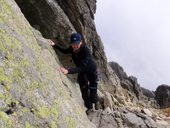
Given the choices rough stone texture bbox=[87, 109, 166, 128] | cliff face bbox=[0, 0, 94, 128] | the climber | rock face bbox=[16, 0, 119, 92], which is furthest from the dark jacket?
rock face bbox=[16, 0, 119, 92]

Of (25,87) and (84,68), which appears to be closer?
(25,87)

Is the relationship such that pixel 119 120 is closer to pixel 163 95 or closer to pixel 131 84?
pixel 131 84

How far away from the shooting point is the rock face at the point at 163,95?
89.6 m

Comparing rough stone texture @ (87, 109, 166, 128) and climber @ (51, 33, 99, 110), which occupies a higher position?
climber @ (51, 33, 99, 110)

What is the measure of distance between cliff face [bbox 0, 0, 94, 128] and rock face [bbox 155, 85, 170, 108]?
78271mm

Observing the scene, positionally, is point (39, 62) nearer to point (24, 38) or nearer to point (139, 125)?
point (24, 38)

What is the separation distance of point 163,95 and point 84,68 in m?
77.4

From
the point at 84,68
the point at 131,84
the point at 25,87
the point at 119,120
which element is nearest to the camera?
the point at 25,87

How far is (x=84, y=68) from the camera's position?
56.3 ft

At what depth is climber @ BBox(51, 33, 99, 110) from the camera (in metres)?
16.4

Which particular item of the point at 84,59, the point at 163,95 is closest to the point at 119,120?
the point at 84,59

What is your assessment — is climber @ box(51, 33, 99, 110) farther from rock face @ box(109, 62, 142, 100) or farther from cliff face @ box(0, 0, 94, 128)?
rock face @ box(109, 62, 142, 100)

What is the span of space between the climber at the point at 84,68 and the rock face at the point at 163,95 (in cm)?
7015

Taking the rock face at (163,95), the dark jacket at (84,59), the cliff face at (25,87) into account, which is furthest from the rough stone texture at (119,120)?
the rock face at (163,95)
